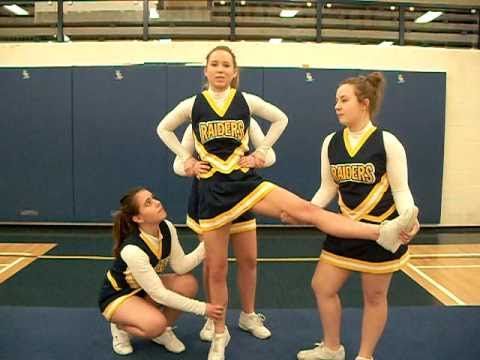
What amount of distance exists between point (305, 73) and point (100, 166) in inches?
98.1

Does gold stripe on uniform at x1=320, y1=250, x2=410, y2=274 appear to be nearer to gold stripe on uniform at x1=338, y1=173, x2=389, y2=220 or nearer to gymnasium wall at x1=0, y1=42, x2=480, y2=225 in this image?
gold stripe on uniform at x1=338, y1=173, x2=389, y2=220

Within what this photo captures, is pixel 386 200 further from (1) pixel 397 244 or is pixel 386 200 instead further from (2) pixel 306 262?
(2) pixel 306 262

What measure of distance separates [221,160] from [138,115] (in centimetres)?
330

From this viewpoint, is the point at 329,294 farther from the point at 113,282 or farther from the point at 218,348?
the point at 113,282

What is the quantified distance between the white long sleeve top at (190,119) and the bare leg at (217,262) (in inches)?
16.1

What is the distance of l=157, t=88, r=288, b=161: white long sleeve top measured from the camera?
2.19 m

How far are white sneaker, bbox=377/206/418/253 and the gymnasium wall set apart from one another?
334cm

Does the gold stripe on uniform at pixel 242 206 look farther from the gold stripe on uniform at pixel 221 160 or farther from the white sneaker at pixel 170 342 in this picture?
Result: the white sneaker at pixel 170 342

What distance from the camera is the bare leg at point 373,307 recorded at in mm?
1957

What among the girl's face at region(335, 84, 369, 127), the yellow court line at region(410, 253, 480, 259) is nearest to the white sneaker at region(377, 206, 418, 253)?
the girl's face at region(335, 84, 369, 127)

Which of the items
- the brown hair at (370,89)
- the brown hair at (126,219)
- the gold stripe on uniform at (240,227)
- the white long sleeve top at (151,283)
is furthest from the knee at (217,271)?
the brown hair at (370,89)

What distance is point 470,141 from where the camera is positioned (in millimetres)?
5547

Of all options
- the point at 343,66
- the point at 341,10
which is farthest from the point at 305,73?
the point at 341,10

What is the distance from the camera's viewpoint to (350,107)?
1952 mm
